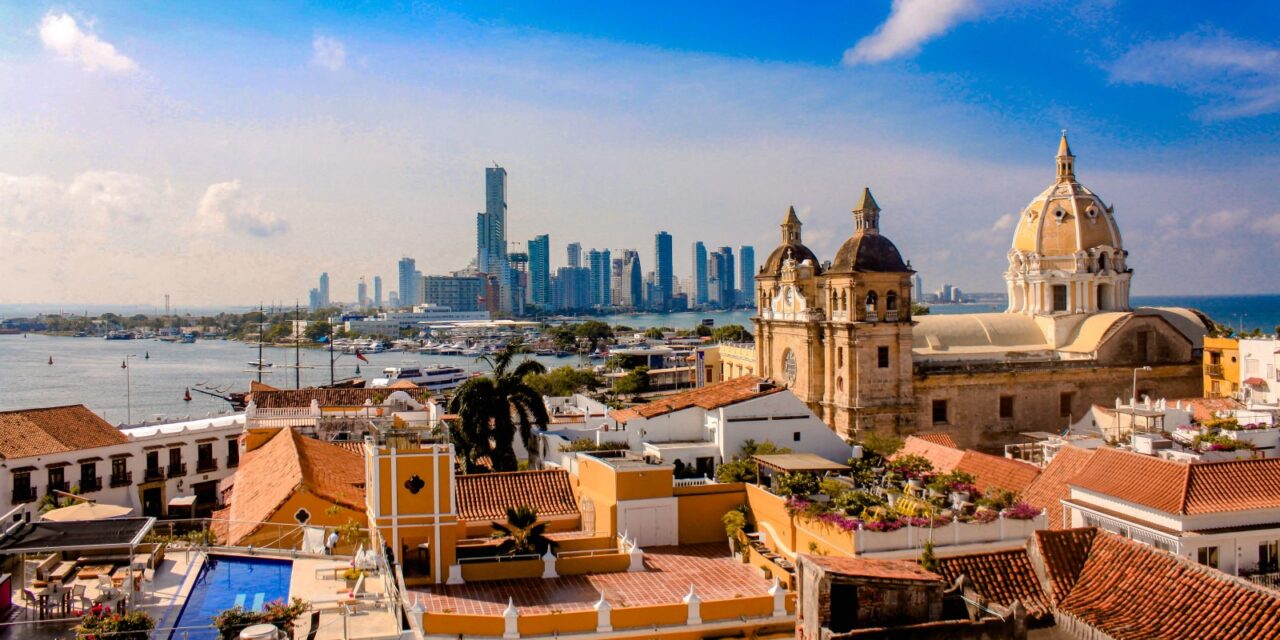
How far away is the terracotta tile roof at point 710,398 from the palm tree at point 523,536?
792cm

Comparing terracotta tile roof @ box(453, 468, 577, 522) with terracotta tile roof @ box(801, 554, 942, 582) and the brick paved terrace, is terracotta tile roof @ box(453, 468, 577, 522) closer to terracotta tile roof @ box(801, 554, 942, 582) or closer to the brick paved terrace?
the brick paved terrace

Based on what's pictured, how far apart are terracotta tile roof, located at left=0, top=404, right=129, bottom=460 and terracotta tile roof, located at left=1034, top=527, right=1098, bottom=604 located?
2263 cm

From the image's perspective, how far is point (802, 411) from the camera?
2380 cm

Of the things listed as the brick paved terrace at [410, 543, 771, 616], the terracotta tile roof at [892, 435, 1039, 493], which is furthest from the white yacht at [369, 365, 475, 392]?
the brick paved terrace at [410, 543, 771, 616]

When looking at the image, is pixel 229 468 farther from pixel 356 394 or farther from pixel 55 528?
pixel 55 528

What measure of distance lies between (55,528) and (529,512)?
716 centimetres

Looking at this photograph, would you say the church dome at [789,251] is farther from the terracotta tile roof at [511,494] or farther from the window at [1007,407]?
the terracotta tile roof at [511,494]

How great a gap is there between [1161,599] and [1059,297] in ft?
106

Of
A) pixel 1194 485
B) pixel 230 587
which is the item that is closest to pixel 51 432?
pixel 230 587

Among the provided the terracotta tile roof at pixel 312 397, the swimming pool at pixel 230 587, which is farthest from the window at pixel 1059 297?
the swimming pool at pixel 230 587

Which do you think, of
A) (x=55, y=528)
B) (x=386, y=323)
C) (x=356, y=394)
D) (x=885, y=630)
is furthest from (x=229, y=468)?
(x=386, y=323)

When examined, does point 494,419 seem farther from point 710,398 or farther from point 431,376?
point 431,376

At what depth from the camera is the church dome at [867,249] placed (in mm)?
33531

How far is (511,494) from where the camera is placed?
19.8m
